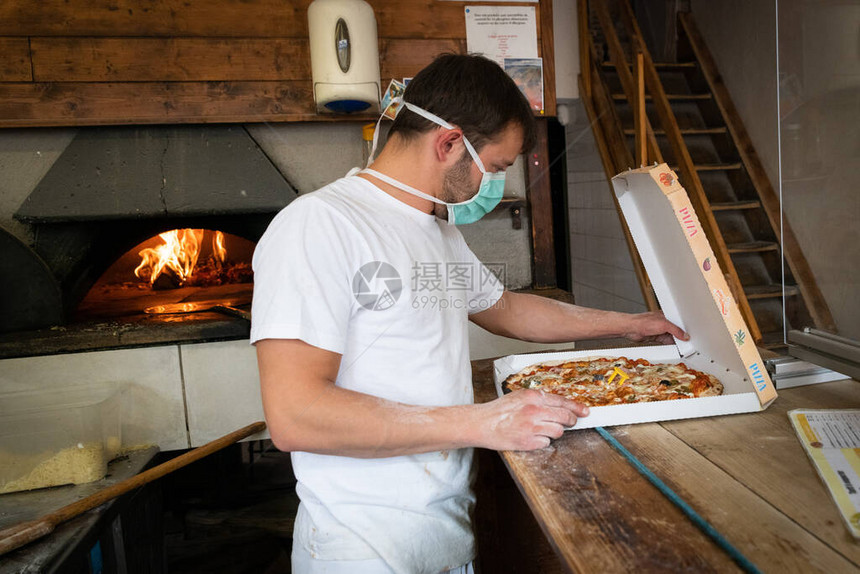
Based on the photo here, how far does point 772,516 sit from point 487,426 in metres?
0.48

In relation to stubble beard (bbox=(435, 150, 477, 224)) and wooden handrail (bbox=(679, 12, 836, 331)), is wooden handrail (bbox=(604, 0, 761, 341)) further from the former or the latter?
stubble beard (bbox=(435, 150, 477, 224))

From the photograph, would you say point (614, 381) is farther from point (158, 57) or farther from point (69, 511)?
point (158, 57)

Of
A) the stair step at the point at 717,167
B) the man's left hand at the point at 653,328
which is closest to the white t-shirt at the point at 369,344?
the man's left hand at the point at 653,328

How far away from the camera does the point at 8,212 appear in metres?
2.74

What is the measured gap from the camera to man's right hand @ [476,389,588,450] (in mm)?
1138

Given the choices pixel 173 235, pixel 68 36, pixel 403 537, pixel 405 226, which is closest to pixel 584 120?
pixel 173 235

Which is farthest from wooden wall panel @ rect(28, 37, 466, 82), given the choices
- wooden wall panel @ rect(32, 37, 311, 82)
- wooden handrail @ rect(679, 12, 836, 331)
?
wooden handrail @ rect(679, 12, 836, 331)

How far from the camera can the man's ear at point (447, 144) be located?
1.35m

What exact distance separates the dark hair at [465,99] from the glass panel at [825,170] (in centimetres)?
95

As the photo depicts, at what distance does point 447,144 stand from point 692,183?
8.41 ft

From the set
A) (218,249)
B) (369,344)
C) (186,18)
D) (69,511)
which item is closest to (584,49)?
(186,18)

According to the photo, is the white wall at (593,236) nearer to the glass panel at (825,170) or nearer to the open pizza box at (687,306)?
the glass panel at (825,170)

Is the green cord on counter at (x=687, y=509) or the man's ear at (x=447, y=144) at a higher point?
the man's ear at (x=447, y=144)

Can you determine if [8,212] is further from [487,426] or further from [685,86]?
[685,86]
